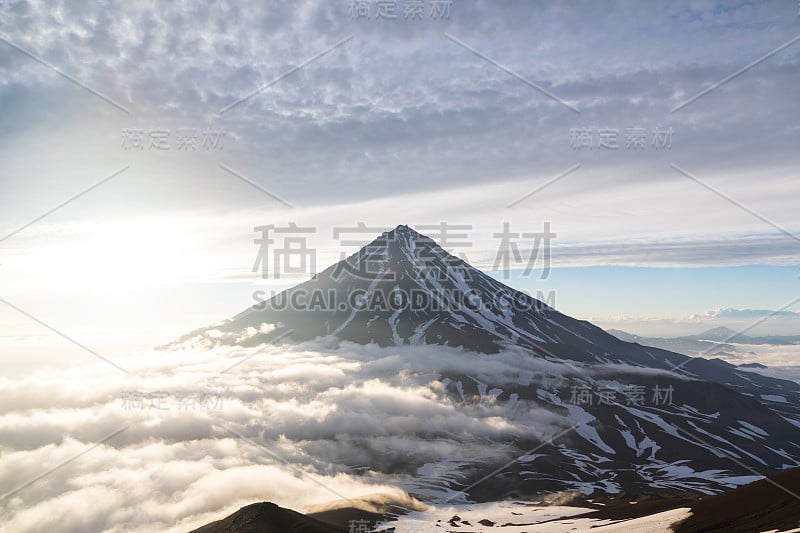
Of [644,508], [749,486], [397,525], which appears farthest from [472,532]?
[749,486]

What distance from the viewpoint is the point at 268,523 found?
13412 centimetres

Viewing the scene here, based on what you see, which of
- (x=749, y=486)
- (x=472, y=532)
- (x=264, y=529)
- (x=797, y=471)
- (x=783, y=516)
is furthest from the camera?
(x=472, y=532)

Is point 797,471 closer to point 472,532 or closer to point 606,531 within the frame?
point 606,531

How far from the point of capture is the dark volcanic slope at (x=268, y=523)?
133m

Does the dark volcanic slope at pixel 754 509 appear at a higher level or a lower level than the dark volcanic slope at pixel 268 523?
higher

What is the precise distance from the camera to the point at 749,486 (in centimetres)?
9025

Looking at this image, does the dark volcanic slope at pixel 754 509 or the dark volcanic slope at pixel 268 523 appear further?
the dark volcanic slope at pixel 268 523

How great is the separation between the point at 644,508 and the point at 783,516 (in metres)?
79.5

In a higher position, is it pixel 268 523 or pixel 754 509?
pixel 754 509

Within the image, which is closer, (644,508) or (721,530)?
(721,530)

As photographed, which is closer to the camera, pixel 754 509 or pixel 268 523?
pixel 754 509

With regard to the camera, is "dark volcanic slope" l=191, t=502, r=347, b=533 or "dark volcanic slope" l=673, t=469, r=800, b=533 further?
"dark volcanic slope" l=191, t=502, r=347, b=533

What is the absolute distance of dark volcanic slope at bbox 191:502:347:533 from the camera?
132750 mm

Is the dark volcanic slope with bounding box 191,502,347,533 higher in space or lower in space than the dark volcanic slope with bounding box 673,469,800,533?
lower
